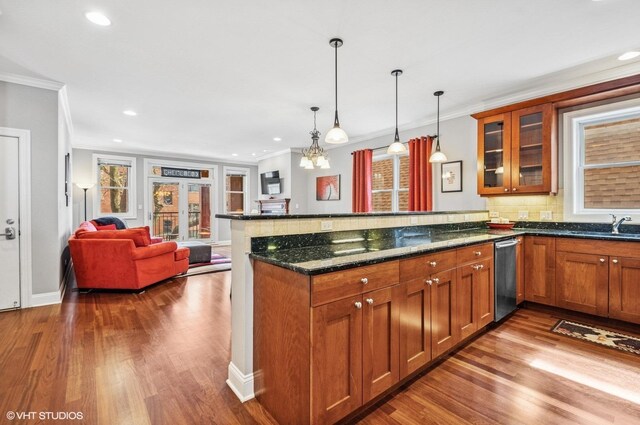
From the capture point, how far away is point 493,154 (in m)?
4.16

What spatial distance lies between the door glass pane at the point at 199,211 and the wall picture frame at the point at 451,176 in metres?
7.13

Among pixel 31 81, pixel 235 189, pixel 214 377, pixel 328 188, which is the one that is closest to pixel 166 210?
pixel 235 189

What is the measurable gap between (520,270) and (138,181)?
8.94 meters

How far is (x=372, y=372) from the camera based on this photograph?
1.76 meters

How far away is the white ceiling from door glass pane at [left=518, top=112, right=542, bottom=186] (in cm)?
48

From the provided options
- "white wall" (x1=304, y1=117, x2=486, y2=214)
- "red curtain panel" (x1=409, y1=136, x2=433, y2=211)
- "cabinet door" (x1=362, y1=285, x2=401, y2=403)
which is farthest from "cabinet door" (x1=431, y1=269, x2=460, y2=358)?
"red curtain panel" (x1=409, y1=136, x2=433, y2=211)

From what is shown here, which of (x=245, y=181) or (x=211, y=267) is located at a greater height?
(x=245, y=181)

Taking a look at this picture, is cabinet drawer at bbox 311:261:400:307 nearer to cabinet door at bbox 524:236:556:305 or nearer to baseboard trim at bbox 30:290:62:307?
cabinet door at bbox 524:236:556:305

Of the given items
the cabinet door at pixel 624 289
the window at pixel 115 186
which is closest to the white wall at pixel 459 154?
the cabinet door at pixel 624 289

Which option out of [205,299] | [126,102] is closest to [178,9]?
[126,102]

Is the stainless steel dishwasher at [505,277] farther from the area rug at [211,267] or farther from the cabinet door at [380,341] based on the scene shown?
the area rug at [211,267]

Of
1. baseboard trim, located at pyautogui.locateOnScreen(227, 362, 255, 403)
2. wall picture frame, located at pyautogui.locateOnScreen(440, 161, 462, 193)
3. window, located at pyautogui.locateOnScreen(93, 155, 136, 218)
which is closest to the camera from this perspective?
baseboard trim, located at pyautogui.locateOnScreen(227, 362, 255, 403)

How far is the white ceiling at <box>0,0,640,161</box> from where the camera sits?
7.72 ft

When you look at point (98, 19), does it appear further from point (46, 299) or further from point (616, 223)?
point (616, 223)
